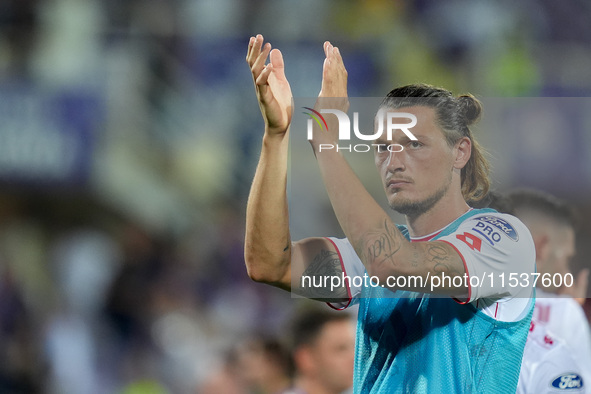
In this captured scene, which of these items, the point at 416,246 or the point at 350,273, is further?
the point at 350,273

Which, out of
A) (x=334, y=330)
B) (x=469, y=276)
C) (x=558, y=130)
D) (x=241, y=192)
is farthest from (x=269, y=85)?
(x=241, y=192)

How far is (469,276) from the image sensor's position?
256 cm

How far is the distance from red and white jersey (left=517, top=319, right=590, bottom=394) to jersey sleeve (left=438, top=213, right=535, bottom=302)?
162 centimetres

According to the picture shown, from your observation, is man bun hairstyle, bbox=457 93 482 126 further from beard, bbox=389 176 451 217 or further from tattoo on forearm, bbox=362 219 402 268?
tattoo on forearm, bbox=362 219 402 268

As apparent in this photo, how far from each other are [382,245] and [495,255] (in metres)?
0.40

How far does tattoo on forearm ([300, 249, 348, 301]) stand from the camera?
2.94 metres

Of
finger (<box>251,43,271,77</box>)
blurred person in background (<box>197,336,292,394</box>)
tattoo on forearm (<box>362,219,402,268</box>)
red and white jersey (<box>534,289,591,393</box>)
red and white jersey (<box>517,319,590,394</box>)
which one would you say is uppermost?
finger (<box>251,43,271,77</box>)

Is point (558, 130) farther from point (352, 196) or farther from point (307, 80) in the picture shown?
point (352, 196)

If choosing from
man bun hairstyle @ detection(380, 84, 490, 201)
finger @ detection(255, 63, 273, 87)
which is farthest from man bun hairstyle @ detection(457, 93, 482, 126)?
finger @ detection(255, 63, 273, 87)

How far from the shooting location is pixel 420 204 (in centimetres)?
277

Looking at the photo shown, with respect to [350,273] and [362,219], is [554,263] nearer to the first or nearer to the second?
[350,273]

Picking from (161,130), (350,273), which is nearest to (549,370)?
(350,273)

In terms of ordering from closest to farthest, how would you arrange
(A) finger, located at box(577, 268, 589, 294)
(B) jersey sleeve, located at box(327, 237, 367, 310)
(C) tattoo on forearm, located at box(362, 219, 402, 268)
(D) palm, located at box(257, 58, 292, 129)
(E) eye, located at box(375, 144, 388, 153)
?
(C) tattoo on forearm, located at box(362, 219, 402, 268) → (D) palm, located at box(257, 58, 292, 129) → (E) eye, located at box(375, 144, 388, 153) → (B) jersey sleeve, located at box(327, 237, 367, 310) → (A) finger, located at box(577, 268, 589, 294)

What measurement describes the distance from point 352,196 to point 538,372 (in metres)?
2.13
